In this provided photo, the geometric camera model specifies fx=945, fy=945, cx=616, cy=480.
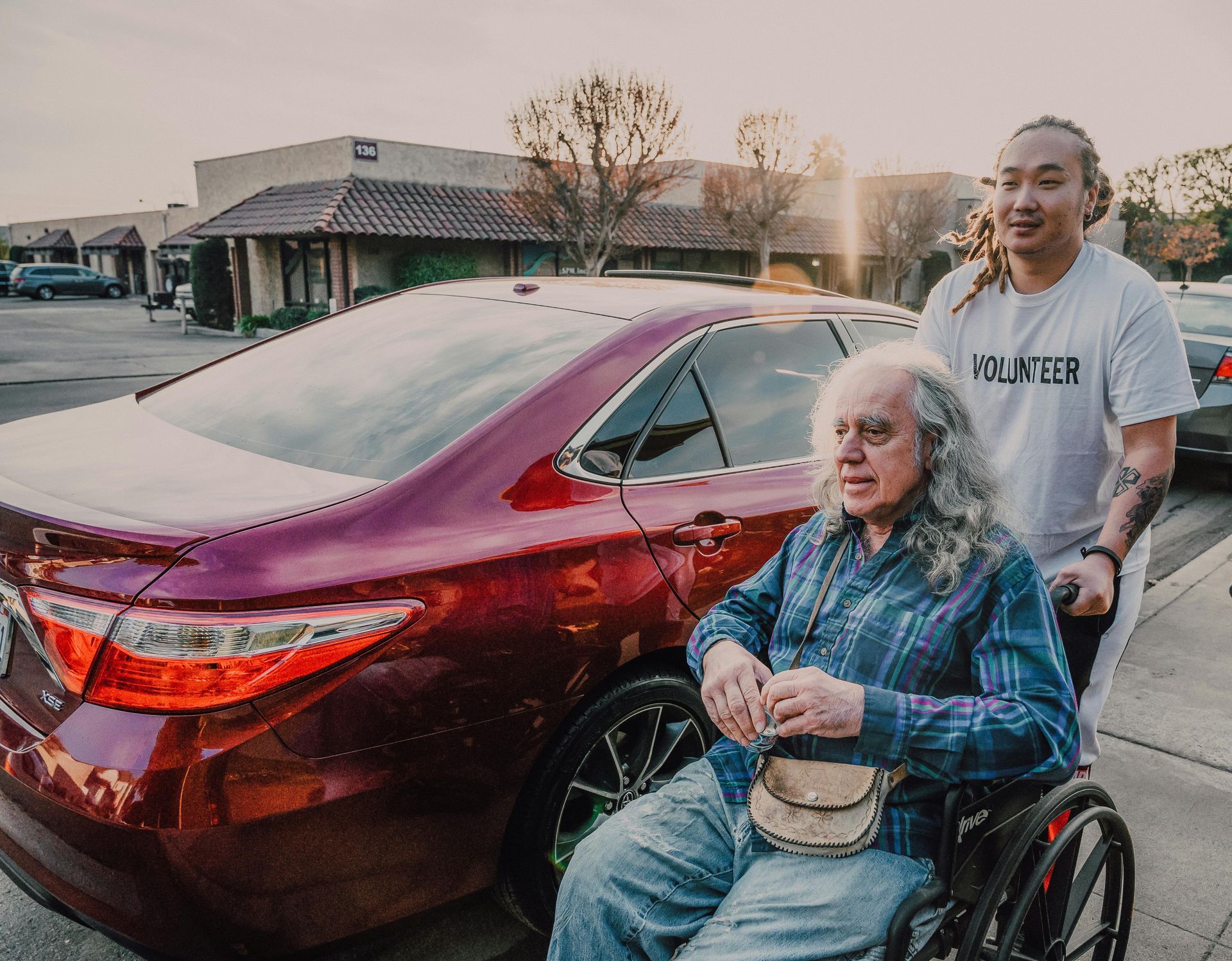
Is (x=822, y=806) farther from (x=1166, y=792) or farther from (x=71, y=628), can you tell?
(x=1166, y=792)

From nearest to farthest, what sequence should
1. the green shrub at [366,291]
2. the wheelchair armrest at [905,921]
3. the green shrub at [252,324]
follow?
the wheelchair armrest at [905,921]
the green shrub at [366,291]
the green shrub at [252,324]

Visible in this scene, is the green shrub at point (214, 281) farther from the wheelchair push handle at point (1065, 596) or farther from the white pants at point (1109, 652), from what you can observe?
the wheelchair push handle at point (1065, 596)

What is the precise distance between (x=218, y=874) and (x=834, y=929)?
108 cm

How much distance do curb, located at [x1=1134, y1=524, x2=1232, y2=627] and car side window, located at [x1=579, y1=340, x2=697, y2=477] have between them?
11.5ft

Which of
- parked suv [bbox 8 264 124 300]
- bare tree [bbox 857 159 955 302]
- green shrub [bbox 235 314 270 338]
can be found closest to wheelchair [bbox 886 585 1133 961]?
green shrub [bbox 235 314 270 338]

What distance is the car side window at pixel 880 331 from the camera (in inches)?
139

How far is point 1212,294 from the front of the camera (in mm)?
8680

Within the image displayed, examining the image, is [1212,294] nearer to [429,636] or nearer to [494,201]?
[429,636]

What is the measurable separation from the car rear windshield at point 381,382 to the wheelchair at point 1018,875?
1.34 m

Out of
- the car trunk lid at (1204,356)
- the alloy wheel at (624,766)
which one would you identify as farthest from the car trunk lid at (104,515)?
the car trunk lid at (1204,356)

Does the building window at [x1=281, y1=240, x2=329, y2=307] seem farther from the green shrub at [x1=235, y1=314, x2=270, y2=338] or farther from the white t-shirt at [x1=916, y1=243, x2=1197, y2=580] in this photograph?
the white t-shirt at [x1=916, y1=243, x2=1197, y2=580]

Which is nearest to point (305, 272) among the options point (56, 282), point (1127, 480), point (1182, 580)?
point (1182, 580)

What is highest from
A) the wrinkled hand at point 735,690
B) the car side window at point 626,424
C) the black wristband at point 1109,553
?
the car side window at point 626,424

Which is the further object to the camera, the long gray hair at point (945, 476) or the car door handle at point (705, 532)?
the car door handle at point (705, 532)
